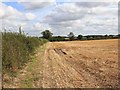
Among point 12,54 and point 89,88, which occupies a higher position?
point 12,54

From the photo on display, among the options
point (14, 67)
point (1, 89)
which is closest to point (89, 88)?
point (1, 89)

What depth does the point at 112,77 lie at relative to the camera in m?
11.1

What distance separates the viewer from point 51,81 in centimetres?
1053

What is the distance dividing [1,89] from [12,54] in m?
4.20

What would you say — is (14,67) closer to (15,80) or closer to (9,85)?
(15,80)

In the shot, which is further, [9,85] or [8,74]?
[8,74]

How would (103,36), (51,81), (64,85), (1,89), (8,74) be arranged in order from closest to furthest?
(1,89) < (64,85) < (51,81) < (8,74) < (103,36)

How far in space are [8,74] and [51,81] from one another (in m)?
2.19

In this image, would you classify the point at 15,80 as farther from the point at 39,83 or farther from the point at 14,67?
the point at 14,67

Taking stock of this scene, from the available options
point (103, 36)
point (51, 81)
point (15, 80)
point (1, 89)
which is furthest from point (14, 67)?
point (103, 36)

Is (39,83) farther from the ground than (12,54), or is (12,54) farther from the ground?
(12,54)

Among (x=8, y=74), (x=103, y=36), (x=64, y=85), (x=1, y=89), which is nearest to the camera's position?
(x=1, y=89)

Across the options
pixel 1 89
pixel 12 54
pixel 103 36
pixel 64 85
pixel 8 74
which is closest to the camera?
pixel 1 89

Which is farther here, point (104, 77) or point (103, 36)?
point (103, 36)
